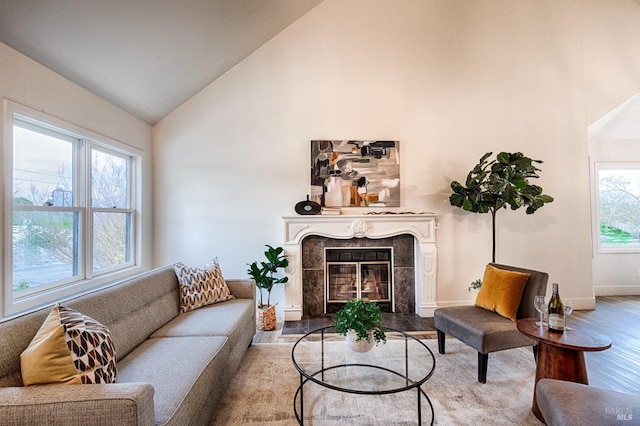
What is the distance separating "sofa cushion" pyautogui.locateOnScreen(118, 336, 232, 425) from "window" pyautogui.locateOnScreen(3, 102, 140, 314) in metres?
1.18

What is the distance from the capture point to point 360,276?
12.9 feet

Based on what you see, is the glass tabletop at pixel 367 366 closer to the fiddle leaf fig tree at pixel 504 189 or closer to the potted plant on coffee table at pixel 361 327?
the potted plant on coffee table at pixel 361 327

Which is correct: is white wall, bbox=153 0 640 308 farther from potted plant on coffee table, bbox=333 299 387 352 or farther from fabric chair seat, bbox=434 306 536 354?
potted plant on coffee table, bbox=333 299 387 352

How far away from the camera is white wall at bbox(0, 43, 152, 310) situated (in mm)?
2047

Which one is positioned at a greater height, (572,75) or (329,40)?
(329,40)

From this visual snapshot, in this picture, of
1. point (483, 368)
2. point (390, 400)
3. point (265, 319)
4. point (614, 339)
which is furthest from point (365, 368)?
point (614, 339)

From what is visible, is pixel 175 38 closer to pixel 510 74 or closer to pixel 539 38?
pixel 510 74

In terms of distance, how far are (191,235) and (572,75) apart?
580 cm

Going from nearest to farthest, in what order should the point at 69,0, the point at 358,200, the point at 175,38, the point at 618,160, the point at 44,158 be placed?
the point at 69,0, the point at 44,158, the point at 175,38, the point at 358,200, the point at 618,160

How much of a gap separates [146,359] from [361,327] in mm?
1320

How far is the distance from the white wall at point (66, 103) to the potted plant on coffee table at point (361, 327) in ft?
8.00

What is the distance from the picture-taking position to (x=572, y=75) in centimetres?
409

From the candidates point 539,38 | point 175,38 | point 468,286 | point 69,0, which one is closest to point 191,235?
point 175,38

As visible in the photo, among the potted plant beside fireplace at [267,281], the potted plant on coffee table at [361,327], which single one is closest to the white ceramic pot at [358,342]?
the potted plant on coffee table at [361,327]
